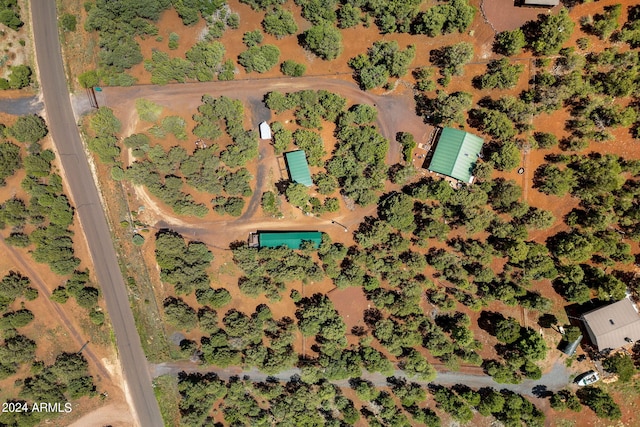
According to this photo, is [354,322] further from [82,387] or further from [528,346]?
[82,387]

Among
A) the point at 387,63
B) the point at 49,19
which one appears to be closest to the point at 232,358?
the point at 387,63

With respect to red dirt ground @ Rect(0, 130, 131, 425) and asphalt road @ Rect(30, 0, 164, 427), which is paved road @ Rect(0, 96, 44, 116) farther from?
red dirt ground @ Rect(0, 130, 131, 425)

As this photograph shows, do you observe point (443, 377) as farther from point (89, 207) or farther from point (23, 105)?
point (23, 105)

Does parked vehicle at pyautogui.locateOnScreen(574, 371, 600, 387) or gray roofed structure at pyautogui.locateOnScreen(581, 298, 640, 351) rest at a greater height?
gray roofed structure at pyautogui.locateOnScreen(581, 298, 640, 351)

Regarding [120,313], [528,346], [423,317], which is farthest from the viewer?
[120,313]

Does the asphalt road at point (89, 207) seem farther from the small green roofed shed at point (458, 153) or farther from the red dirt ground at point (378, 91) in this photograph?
the small green roofed shed at point (458, 153)

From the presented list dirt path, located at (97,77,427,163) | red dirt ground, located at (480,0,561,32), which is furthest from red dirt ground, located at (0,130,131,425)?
red dirt ground, located at (480,0,561,32)

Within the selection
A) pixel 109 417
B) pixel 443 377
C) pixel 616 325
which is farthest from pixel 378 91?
pixel 109 417
